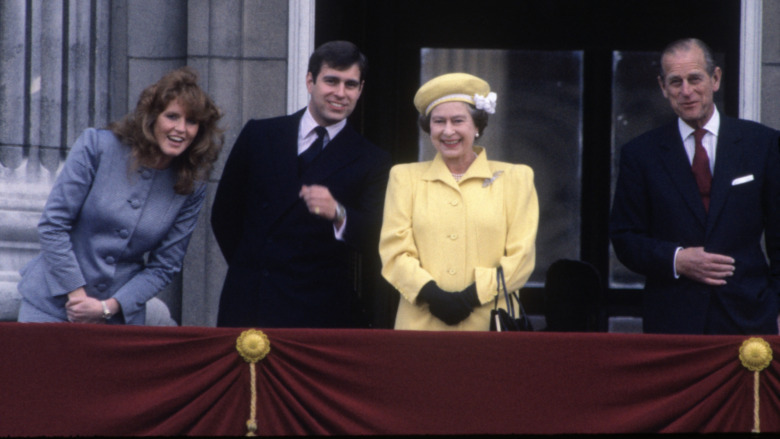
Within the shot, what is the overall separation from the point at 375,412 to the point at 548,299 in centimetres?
239

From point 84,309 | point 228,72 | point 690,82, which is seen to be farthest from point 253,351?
point 228,72

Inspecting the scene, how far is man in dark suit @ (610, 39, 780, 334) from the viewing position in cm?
489

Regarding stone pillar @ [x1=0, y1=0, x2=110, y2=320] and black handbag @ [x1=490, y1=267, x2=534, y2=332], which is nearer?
black handbag @ [x1=490, y1=267, x2=534, y2=332]

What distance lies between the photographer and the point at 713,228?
4.92 m

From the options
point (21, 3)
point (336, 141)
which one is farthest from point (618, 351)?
point (21, 3)

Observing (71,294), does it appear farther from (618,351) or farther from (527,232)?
(618,351)

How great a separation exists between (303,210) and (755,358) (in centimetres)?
198

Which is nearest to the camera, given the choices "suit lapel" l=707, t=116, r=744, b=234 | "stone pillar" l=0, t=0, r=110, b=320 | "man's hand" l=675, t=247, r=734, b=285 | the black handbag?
the black handbag

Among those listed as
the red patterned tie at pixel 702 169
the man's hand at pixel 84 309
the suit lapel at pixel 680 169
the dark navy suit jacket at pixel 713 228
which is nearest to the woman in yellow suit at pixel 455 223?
the dark navy suit jacket at pixel 713 228

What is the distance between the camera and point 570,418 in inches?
163

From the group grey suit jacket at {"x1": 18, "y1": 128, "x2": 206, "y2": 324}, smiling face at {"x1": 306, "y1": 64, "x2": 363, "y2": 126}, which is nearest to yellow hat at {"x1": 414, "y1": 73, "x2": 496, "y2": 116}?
smiling face at {"x1": 306, "y1": 64, "x2": 363, "y2": 126}

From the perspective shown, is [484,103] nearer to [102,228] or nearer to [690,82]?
[690,82]

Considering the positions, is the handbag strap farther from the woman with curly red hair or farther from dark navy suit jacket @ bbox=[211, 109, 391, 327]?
the woman with curly red hair

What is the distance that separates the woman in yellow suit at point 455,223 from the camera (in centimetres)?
467
